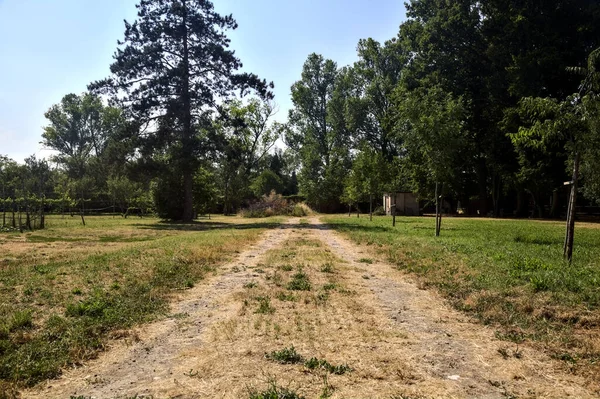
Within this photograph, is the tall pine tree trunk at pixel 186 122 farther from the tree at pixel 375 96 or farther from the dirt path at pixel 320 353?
the tree at pixel 375 96

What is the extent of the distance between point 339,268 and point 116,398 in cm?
737

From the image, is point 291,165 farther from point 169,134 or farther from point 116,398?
point 116,398

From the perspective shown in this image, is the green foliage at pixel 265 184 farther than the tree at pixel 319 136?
Yes

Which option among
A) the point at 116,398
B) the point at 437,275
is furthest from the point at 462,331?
the point at 116,398

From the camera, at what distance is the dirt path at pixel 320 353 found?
3807 mm

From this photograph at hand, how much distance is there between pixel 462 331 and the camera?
5.61m

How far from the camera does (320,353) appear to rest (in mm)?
4633

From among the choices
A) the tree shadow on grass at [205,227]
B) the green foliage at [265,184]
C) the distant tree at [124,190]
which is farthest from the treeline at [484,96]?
the green foliage at [265,184]

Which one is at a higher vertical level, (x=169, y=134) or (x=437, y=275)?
(x=169, y=134)

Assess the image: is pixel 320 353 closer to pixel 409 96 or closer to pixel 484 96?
pixel 409 96

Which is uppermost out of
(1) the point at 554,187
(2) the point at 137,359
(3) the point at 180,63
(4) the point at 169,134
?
(3) the point at 180,63

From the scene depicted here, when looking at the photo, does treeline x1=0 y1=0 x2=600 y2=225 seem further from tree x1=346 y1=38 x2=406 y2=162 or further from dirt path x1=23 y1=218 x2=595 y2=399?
dirt path x1=23 y1=218 x2=595 y2=399

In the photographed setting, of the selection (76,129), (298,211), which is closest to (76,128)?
(76,129)

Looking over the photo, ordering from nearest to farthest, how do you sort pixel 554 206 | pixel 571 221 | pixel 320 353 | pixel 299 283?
pixel 320 353 → pixel 299 283 → pixel 571 221 → pixel 554 206
